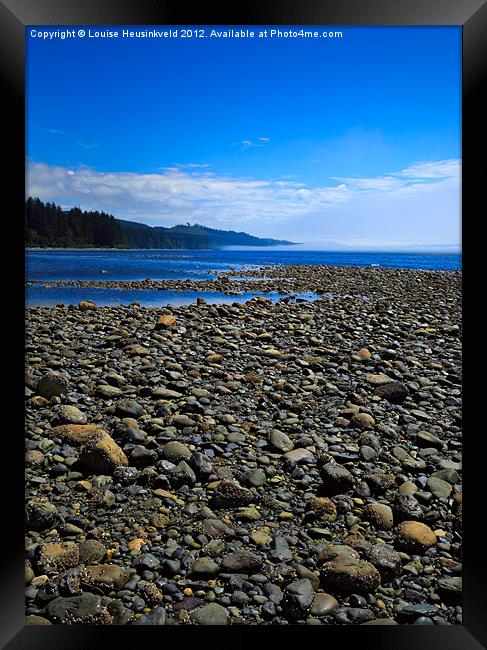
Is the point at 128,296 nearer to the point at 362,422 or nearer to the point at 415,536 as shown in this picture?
the point at 362,422

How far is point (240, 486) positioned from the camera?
2.65m

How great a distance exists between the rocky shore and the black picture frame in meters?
0.12

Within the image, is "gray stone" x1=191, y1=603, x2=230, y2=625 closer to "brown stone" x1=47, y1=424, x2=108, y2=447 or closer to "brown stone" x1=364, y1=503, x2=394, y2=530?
"brown stone" x1=364, y1=503, x2=394, y2=530

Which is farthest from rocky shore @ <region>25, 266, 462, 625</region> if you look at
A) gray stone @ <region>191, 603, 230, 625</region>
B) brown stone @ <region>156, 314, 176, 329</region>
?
→ brown stone @ <region>156, 314, 176, 329</region>

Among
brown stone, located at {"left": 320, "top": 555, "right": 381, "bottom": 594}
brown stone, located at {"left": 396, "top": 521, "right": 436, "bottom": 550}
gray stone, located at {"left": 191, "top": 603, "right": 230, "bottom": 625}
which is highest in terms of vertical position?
brown stone, located at {"left": 396, "top": 521, "right": 436, "bottom": 550}

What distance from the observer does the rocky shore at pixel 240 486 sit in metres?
2.02

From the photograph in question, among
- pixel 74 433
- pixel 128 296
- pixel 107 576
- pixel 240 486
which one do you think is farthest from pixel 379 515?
pixel 128 296

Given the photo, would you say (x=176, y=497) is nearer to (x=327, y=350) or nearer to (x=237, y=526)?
(x=237, y=526)

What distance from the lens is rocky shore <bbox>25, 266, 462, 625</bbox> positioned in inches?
79.4
